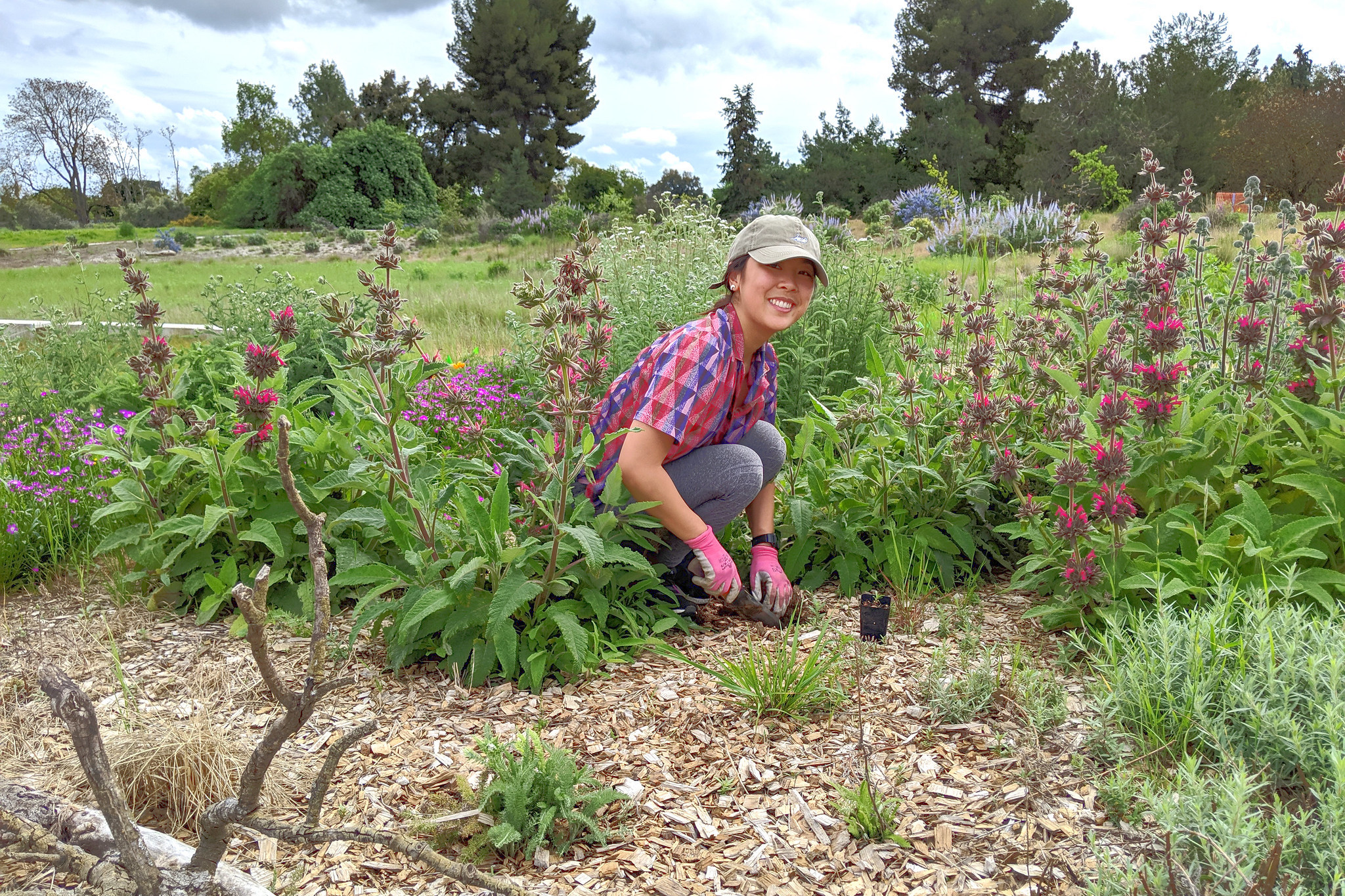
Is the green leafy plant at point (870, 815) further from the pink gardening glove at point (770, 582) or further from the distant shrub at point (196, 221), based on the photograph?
the distant shrub at point (196, 221)

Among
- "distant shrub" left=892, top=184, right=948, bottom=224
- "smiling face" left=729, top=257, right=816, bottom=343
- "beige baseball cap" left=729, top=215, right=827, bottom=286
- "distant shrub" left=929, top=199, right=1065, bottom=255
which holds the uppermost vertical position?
"distant shrub" left=892, top=184, right=948, bottom=224

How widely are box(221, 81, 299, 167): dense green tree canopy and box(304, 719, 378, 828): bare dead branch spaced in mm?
50056

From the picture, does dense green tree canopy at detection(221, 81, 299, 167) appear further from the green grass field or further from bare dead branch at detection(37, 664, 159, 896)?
bare dead branch at detection(37, 664, 159, 896)

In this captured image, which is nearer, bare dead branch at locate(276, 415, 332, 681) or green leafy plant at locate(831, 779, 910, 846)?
bare dead branch at locate(276, 415, 332, 681)

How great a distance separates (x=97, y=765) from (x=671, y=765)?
4.50 ft

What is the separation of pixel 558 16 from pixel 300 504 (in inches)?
1897

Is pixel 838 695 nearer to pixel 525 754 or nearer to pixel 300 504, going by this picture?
pixel 525 754

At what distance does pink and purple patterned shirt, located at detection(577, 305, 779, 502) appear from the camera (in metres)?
2.77

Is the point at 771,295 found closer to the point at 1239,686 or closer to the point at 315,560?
the point at 1239,686

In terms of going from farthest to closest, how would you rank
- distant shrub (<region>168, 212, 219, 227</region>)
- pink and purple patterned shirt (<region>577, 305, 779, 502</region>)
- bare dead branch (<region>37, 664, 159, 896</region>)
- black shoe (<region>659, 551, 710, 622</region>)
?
distant shrub (<region>168, 212, 219, 227</region>)
black shoe (<region>659, 551, 710, 622</region>)
pink and purple patterned shirt (<region>577, 305, 779, 502</region>)
bare dead branch (<region>37, 664, 159, 896</region>)

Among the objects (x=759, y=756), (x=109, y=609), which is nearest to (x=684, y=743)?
(x=759, y=756)

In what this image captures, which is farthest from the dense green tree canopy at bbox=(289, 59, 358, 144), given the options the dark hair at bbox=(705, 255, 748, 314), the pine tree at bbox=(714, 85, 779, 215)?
the dark hair at bbox=(705, 255, 748, 314)

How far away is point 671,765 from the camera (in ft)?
7.61

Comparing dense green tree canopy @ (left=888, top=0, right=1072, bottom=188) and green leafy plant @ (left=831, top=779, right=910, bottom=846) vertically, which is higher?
dense green tree canopy @ (left=888, top=0, right=1072, bottom=188)
